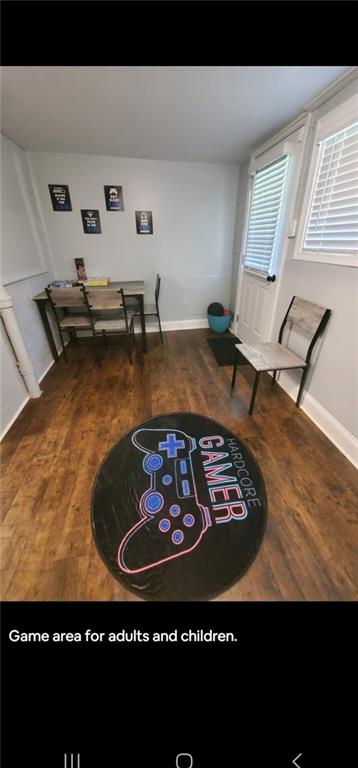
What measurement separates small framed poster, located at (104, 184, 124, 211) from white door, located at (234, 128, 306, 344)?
1523 mm

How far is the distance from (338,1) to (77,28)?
3.83ft

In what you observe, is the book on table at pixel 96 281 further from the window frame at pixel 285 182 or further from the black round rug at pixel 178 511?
the black round rug at pixel 178 511

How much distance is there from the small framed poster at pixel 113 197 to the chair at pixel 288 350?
243 cm

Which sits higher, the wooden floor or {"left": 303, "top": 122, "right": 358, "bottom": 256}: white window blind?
{"left": 303, "top": 122, "right": 358, "bottom": 256}: white window blind

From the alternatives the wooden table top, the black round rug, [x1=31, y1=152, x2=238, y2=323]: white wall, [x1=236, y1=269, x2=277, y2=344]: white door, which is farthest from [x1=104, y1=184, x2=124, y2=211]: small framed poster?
the black round rug

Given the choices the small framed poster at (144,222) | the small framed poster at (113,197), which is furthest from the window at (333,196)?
the small framed poster at (113,197)

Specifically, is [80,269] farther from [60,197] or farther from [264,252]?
[264,252]

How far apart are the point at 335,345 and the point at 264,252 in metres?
1.44

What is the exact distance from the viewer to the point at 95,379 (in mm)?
2648

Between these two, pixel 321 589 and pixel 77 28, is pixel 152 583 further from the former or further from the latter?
pixel 77 28

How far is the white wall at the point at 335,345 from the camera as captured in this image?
1.64 meters

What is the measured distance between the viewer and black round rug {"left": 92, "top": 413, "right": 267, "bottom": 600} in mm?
1139
